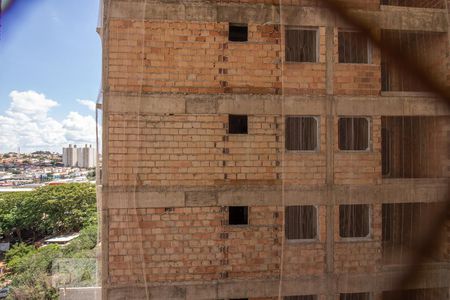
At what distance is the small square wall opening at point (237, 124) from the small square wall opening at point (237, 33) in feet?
3.83

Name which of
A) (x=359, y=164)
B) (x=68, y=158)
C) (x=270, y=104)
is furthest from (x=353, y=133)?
(x=68, y=158)

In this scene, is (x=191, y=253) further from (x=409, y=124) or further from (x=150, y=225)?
(x=409, y=124)

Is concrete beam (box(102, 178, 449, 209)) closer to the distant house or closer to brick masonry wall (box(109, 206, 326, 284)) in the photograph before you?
brick masonry wall (box(109, 206, 326, 284))

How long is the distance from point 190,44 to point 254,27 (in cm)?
93

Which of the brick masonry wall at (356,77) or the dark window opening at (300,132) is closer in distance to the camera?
the brick masonry wall at (356,77)

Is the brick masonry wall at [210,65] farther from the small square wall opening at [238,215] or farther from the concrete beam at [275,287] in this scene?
the concrete beam at [275,287]

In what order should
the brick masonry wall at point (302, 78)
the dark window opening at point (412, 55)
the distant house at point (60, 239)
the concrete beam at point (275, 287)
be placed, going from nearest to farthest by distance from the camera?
the concrete beam at point (275, 287), the dark window opening at point (412, 55), the brick masonry wall at point (302, 78), the distant house at point (60, 239)

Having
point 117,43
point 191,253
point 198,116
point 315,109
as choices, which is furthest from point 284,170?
point 117,43

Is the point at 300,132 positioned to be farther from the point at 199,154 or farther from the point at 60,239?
the point at 60,239

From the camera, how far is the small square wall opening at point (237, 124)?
4.40m

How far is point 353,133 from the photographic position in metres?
4.58

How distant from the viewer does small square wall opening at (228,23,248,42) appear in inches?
174

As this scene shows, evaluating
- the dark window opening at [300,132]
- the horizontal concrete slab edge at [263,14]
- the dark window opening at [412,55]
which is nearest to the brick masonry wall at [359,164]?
the dark window opening at [300,132]

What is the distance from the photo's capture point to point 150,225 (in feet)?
12.9
